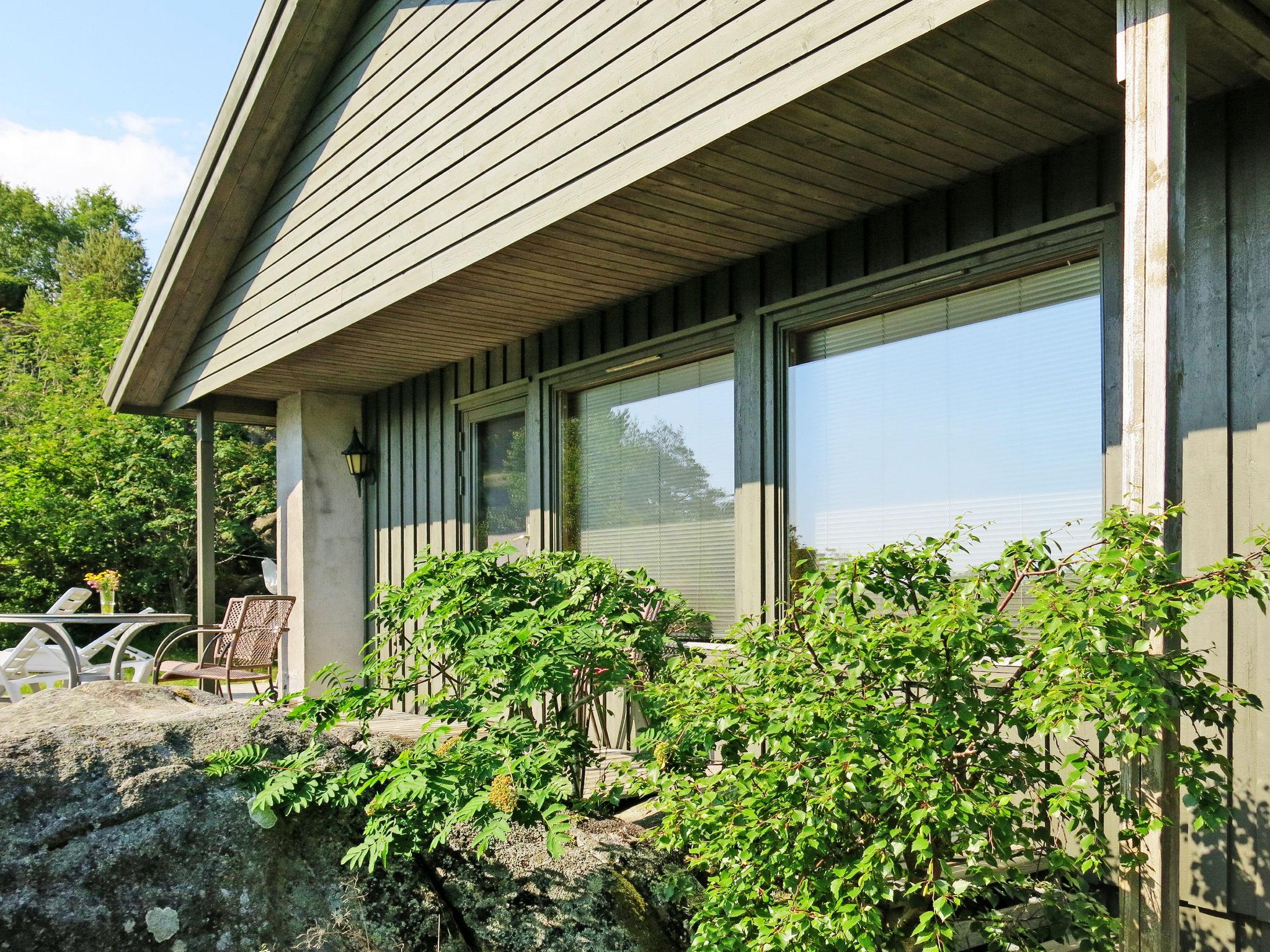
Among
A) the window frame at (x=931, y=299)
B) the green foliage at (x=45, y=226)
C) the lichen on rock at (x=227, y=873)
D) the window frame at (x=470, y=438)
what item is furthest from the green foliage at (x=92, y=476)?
the window frame at (x=931, y=299)

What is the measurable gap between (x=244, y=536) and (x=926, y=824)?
18191 mm

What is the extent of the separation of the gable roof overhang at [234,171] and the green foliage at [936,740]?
15.4ft

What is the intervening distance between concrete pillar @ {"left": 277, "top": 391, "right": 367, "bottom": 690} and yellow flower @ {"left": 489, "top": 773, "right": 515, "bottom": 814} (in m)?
5.03

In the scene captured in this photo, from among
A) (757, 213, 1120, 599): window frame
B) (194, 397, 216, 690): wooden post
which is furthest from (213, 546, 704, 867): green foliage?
(194, 397, 216, 690): wooden post

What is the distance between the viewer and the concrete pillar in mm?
7609

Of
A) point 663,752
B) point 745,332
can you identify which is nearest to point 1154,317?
point 663,752

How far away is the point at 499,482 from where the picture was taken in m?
6.55

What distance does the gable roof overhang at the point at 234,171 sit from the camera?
579 centimetres

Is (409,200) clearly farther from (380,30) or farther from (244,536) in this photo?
(244,536)

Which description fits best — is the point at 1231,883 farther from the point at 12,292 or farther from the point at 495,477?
the point at 12,292

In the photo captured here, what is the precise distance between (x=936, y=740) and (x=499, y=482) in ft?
14.9

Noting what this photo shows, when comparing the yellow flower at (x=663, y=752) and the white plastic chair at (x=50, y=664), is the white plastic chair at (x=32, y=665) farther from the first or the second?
the yellow flower at (x=663, y=752)

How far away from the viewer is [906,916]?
256 cm

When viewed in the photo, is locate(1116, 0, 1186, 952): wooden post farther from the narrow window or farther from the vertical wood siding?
the narrow window
